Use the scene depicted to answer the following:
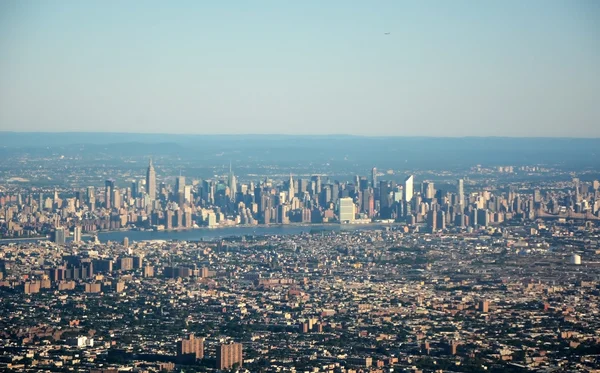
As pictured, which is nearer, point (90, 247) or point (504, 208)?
point (90, 247)

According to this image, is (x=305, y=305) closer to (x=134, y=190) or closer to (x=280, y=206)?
(x=280, y=206)

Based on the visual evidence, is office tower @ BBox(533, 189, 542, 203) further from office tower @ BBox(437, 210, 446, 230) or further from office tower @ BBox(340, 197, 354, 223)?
office tower @ BBox(340, 197, 354, 223)

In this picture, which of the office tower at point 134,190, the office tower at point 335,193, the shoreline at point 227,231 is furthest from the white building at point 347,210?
the office tower at point 134,190

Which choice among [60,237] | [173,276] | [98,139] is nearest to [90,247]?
[60,237]

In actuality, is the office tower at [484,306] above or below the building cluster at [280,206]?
above

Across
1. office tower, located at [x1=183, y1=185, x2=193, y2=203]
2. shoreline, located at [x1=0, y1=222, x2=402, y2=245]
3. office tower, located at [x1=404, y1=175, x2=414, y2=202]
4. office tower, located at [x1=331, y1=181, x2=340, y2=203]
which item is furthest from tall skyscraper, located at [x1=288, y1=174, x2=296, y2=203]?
shoreline, located at [x1=0, y1=222, x2=402, y2=245]

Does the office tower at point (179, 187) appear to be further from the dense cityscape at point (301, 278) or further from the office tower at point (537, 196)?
the office tower at point (537, 196)

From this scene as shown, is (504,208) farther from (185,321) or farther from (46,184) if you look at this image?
(185,321)
